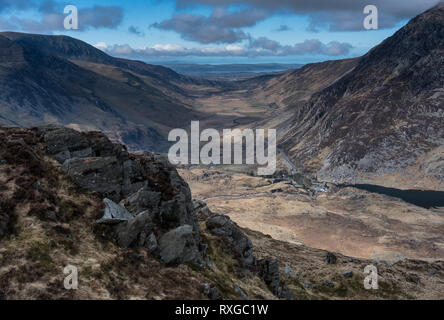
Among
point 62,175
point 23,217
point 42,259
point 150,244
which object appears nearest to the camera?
point 42,259

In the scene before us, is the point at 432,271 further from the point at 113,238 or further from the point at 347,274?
the point at 113,238

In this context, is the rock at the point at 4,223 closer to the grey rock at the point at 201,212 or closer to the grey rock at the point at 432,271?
the grey rock at the point at 201,212

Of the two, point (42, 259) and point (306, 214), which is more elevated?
point (42, 259)

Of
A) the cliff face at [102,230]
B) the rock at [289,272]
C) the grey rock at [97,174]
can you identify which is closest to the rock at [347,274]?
the rock at [289,272]

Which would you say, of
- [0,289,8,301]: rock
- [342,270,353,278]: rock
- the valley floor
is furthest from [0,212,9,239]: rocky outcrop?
the valley floor

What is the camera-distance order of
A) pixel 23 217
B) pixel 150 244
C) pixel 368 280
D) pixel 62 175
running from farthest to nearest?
pixel 368 280 → pixel 62 175 → pixel 150 244 → pixel 23 217
